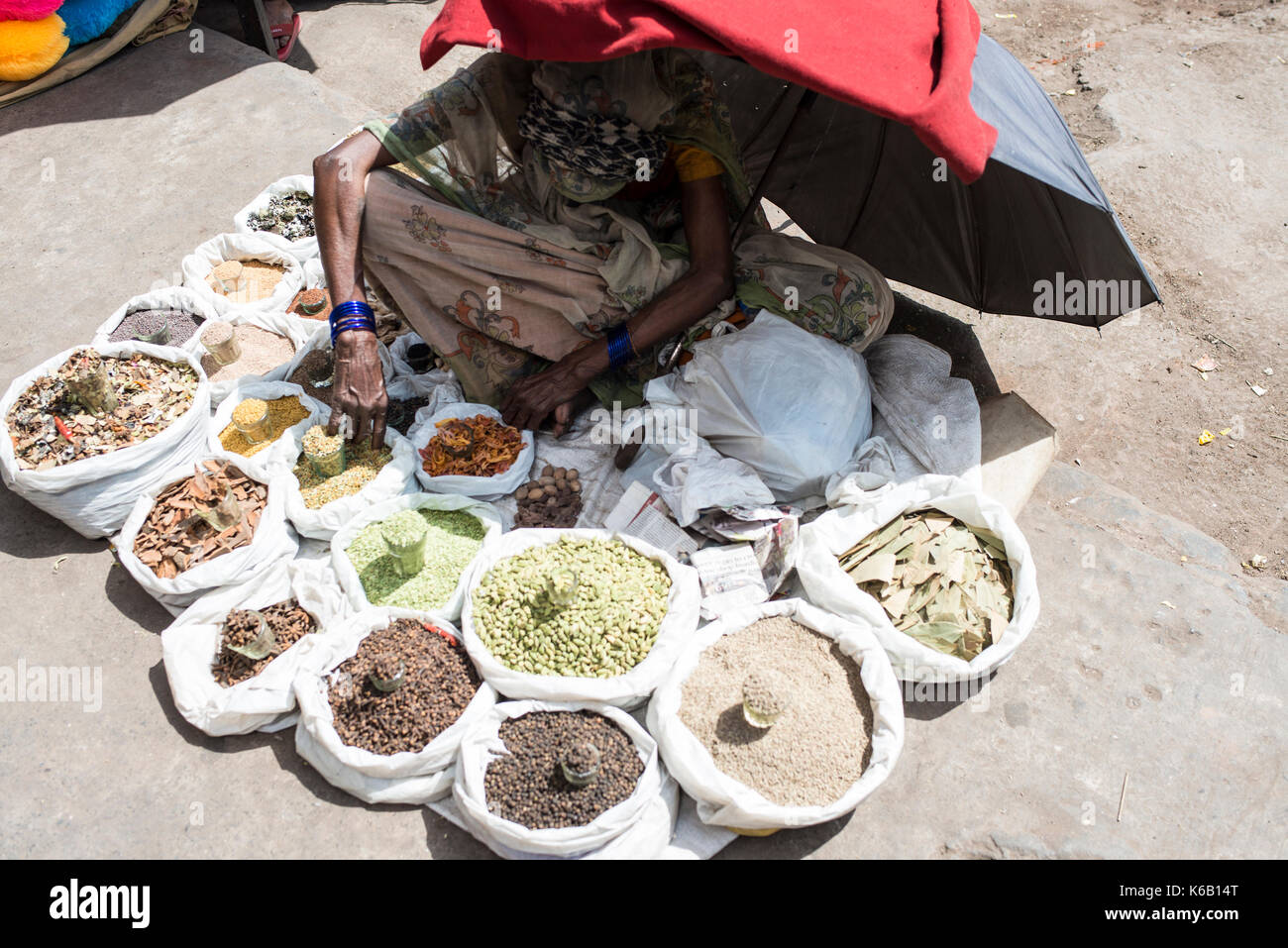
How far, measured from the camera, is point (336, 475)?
2809 mm

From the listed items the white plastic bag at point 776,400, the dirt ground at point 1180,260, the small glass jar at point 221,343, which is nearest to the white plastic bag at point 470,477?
the white plastic bag at point 776,400

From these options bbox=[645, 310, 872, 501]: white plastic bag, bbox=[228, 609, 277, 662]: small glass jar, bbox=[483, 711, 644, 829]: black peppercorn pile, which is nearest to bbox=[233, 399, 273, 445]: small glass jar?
bbox=[228, 609, 277, 662]: small glass jar

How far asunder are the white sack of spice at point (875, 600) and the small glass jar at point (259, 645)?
1511 millimetres

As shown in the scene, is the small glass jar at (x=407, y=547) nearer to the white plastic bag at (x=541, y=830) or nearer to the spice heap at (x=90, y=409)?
the white plastic bag at (x=541, y=830)

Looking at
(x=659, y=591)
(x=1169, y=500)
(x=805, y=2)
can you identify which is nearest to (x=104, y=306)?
(x=659, y=591)

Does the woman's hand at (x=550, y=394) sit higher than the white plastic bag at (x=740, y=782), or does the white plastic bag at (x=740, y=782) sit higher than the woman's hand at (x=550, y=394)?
the woman's hand at (x=550, y=394)

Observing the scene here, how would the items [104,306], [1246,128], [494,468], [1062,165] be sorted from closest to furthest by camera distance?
1. [1062,165]
2. [494,468]
3. [104,306]
4. [1246,128]

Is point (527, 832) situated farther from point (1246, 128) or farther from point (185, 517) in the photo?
point (1246, 128)

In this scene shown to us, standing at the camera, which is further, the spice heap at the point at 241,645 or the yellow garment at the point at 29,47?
the yellow garment at the point at 29,47

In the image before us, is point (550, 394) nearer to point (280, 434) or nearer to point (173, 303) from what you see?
point (280, 434)

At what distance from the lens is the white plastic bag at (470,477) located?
9.13 ft

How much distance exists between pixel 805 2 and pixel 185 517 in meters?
2.23

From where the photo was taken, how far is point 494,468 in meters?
2.83

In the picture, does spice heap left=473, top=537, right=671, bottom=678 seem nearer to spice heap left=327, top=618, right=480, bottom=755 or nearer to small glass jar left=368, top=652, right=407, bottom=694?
spice heap left=327, top=618, right=480, bottom=755
